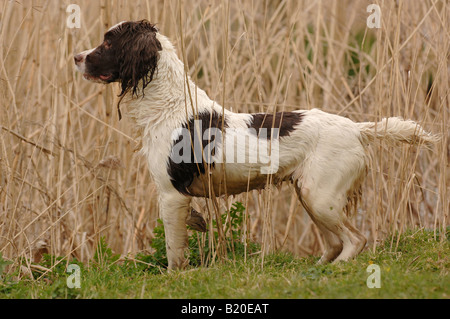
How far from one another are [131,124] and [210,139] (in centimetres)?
71

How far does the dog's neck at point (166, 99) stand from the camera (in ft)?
15.0

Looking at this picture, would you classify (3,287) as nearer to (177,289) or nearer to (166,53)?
(177,289)

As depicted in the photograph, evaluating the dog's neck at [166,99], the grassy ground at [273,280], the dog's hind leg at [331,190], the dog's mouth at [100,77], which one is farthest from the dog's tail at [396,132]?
the dog's mouth at [100,77]

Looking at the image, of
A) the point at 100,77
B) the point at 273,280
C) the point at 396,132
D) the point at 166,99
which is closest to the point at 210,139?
the point at 166,99

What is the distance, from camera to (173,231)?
15.1 ft

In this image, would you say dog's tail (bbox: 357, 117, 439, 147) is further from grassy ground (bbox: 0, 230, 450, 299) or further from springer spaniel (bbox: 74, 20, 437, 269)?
grassy ground (bbox: 0, 230, 450, 299)

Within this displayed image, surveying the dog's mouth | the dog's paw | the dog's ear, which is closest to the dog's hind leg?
the dog's paw

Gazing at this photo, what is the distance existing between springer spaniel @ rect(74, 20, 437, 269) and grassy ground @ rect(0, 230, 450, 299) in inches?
15.2

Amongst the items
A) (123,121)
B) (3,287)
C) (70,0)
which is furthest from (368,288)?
(70,0)

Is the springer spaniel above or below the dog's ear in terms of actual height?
below

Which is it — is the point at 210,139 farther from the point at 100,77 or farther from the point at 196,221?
the point at 100,77

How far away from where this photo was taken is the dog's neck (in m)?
4.58

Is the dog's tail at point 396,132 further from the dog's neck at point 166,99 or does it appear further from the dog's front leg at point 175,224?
the dog's front leg at point 175,224
